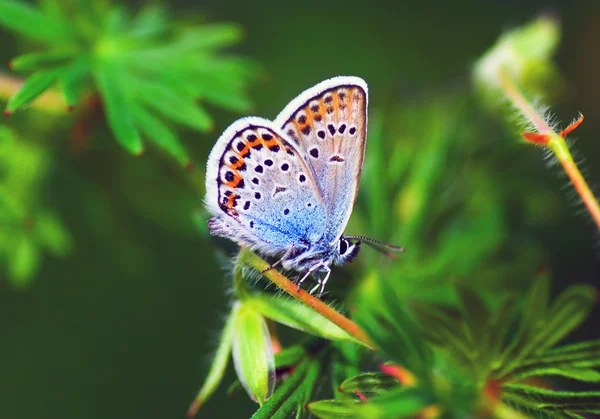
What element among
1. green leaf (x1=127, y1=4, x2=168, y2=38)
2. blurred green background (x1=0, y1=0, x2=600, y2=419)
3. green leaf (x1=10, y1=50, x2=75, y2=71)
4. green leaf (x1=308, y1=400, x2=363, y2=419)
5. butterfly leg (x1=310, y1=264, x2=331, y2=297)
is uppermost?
green leaf (x1=127, y1=4, x2=168, y2=38)

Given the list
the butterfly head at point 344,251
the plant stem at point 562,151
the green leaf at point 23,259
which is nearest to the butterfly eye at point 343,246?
the butterfly head at point 344,251

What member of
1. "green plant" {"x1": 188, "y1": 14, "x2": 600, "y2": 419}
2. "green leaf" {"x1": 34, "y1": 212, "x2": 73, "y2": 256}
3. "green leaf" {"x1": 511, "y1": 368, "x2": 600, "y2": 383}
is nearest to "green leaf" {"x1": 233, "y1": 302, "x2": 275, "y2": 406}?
"green plant" {"x1": 188, "y1": 14, "x2": 600, "y2": 419}

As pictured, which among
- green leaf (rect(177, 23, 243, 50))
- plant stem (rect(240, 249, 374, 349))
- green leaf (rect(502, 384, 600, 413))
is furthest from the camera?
green leaf (rect(177, 23, 243, 50))

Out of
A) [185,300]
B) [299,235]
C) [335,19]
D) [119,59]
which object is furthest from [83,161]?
[335,19]

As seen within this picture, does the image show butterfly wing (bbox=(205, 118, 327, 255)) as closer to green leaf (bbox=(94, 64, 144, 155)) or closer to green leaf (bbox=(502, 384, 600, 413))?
green leaf (bbox=(94, 64, 144, 155))

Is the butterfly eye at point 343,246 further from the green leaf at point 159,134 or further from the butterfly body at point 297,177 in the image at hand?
the green leaf at point 159,134

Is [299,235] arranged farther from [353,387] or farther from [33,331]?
[33,331]
